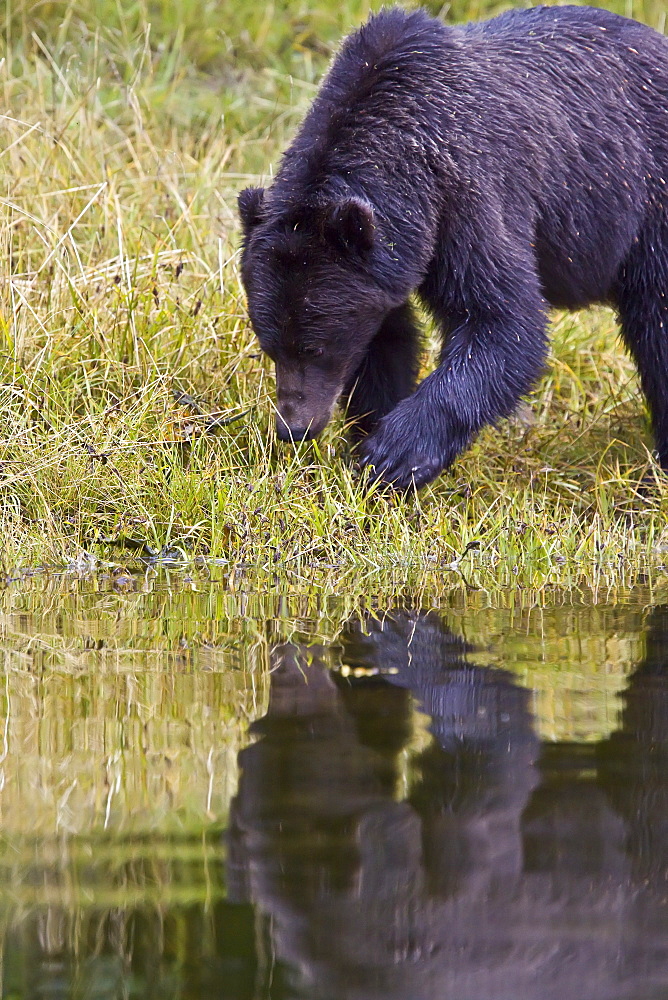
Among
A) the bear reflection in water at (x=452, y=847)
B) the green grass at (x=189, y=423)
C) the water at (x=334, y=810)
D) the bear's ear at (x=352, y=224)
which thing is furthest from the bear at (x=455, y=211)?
the bear reflection in water at (x=452, y=847)

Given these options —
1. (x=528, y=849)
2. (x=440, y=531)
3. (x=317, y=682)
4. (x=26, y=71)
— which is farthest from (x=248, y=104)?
(x=528, y=849)

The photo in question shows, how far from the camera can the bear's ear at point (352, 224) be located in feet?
16.7

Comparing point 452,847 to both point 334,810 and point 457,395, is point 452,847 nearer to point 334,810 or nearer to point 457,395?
point 334,810

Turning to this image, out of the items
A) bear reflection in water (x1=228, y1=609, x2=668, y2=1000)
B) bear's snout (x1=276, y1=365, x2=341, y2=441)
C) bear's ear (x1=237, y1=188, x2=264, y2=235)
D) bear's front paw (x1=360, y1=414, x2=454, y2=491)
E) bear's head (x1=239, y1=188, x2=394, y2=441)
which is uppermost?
bear's ear (x1=237, y1=188, x2=264, y2=235)

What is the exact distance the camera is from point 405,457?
557 cm

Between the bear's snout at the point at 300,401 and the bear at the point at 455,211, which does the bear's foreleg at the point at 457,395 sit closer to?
the bear at the point at 455,211

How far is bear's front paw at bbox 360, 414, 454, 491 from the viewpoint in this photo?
5.57m

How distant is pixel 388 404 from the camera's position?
245 inches

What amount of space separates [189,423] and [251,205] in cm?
110

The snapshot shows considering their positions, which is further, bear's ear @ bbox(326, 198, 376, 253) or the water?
bear's ear @ bbox(326, 198, 376, 253)

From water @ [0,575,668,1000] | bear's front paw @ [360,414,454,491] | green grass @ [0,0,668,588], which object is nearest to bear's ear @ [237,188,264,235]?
green grass @ [0,0,668,588]

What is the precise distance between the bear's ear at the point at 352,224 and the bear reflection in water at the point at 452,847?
233 cm

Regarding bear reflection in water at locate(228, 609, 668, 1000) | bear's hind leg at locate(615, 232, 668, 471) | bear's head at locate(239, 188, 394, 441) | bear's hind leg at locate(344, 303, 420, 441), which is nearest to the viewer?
bear reflection in water at locate(228, 609, 668, 1000)

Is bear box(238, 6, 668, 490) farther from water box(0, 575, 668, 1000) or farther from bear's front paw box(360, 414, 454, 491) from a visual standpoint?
water box(0, 575, 668, 1000)
